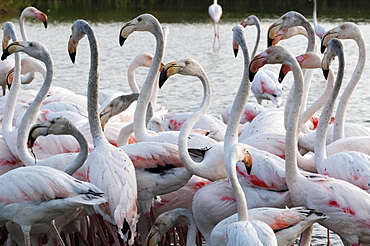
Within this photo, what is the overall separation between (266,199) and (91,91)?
5.61 feet

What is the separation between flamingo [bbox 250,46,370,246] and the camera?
4477 millimetres

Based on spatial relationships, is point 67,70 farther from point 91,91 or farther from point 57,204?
point 57,204

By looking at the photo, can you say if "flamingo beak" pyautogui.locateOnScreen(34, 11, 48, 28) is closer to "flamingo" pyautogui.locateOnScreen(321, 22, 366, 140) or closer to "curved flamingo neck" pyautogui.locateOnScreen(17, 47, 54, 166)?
"curved flamingo neck" pyautogui.locateOnScreen(17, 47, 54, 166)

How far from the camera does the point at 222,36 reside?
2380 cm

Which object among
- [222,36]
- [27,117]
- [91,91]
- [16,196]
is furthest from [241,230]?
[222,36]

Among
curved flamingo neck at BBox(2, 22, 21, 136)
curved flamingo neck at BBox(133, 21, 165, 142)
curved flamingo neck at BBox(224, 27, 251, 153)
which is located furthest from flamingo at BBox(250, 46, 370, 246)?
curved flamingo neck at BBox(2, 22, 21, 136)

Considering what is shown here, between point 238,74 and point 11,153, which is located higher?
point 11,153

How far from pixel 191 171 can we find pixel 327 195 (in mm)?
1137

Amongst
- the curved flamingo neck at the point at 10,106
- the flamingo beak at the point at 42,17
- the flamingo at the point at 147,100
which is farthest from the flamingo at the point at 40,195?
the flamingo beak at the point at 42,17

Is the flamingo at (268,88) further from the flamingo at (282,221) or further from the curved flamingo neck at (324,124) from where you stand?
the flamingo at (282,221)

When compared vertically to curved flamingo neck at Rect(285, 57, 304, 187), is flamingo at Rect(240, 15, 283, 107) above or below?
below

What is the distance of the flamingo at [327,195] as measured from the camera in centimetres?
448

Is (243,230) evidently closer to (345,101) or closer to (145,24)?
(345,101)

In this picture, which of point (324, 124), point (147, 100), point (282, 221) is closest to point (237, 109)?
point (324, 124)
